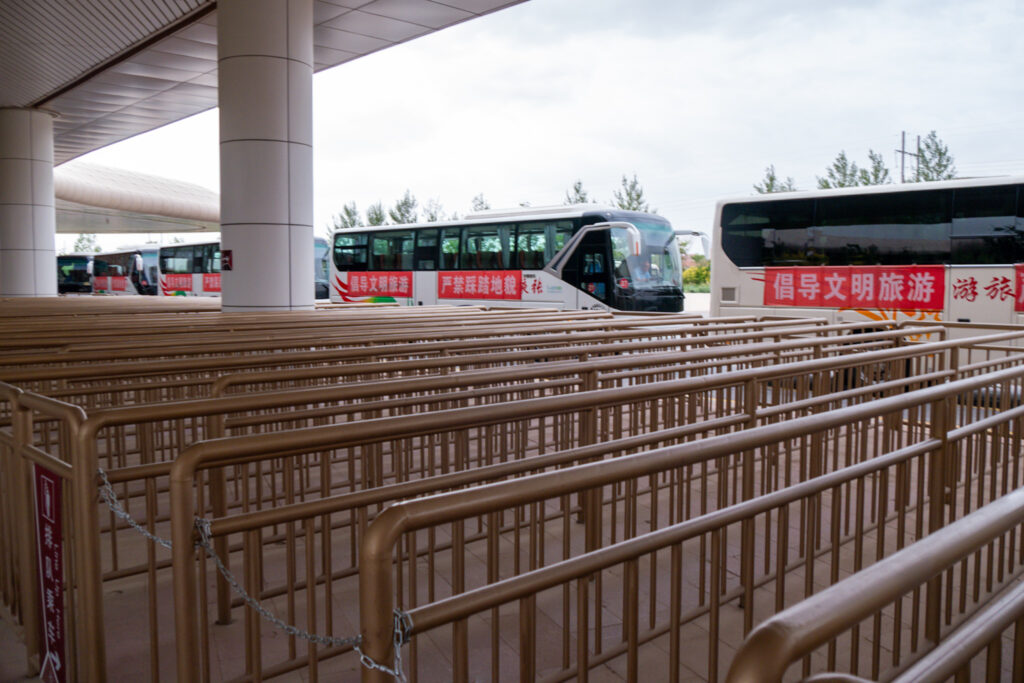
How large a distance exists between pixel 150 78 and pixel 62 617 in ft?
49.4

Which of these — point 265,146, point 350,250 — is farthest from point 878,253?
point 350,250

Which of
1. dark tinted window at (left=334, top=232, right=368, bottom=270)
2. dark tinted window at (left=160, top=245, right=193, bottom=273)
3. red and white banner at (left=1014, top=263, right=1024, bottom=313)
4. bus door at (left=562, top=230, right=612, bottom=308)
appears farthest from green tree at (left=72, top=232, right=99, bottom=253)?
red and white banner at (left=1014, top=263, right=1024, bottom=313)

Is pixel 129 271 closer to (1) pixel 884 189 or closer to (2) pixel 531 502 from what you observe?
(1) pixel 884 189

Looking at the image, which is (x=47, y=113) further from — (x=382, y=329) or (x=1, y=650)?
(x=1, y=650)

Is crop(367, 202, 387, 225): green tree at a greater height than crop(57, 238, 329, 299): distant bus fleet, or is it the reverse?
crop(367, 202, 387, 225): green tree

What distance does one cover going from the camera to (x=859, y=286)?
12.2 metres

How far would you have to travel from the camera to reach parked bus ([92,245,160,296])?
113ft

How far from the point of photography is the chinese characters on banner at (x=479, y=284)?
59.3 ft

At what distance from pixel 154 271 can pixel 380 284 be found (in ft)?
58.4

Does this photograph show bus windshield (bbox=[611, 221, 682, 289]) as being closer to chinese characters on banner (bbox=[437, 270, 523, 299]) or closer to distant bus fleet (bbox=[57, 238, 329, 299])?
chinese characters on banner (bbox=[437, 270, 523, 299])

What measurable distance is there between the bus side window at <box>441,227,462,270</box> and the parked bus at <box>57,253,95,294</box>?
2781cm

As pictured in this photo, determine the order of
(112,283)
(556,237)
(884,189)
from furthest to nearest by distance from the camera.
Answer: (112,283)
(556,237)
(884,189)

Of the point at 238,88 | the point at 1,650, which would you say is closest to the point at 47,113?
the point at 238,88

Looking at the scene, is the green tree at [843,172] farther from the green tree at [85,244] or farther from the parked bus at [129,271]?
the green tree at [85,244]
